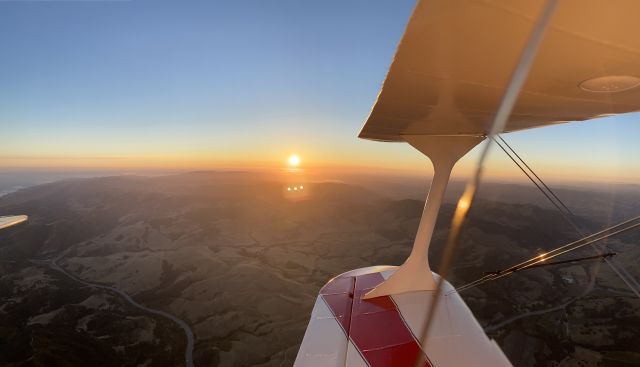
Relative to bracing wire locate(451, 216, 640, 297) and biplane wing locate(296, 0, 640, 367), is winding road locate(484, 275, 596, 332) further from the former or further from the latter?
bracing wire locate(451, 216, 640, 297)

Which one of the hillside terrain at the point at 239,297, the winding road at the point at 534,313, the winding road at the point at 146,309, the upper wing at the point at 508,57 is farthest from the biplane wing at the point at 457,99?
the winding road at the point at 534,313

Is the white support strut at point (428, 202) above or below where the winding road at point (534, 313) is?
above

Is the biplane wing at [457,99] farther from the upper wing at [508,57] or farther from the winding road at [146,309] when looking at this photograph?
the winding road at [146,309]

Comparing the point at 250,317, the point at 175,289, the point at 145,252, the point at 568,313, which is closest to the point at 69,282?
the point at 145,252

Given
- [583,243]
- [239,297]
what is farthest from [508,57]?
[239,297]

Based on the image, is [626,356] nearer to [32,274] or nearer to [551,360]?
[551,360]

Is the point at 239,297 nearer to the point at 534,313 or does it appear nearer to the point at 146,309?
the point at 146,309

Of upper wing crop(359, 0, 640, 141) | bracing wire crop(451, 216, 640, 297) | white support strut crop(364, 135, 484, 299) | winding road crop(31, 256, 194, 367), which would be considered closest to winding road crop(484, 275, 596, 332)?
winding road crop(31, 256, 194, 367)

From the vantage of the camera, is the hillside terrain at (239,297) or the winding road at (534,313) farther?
the winding road at (534,313)
